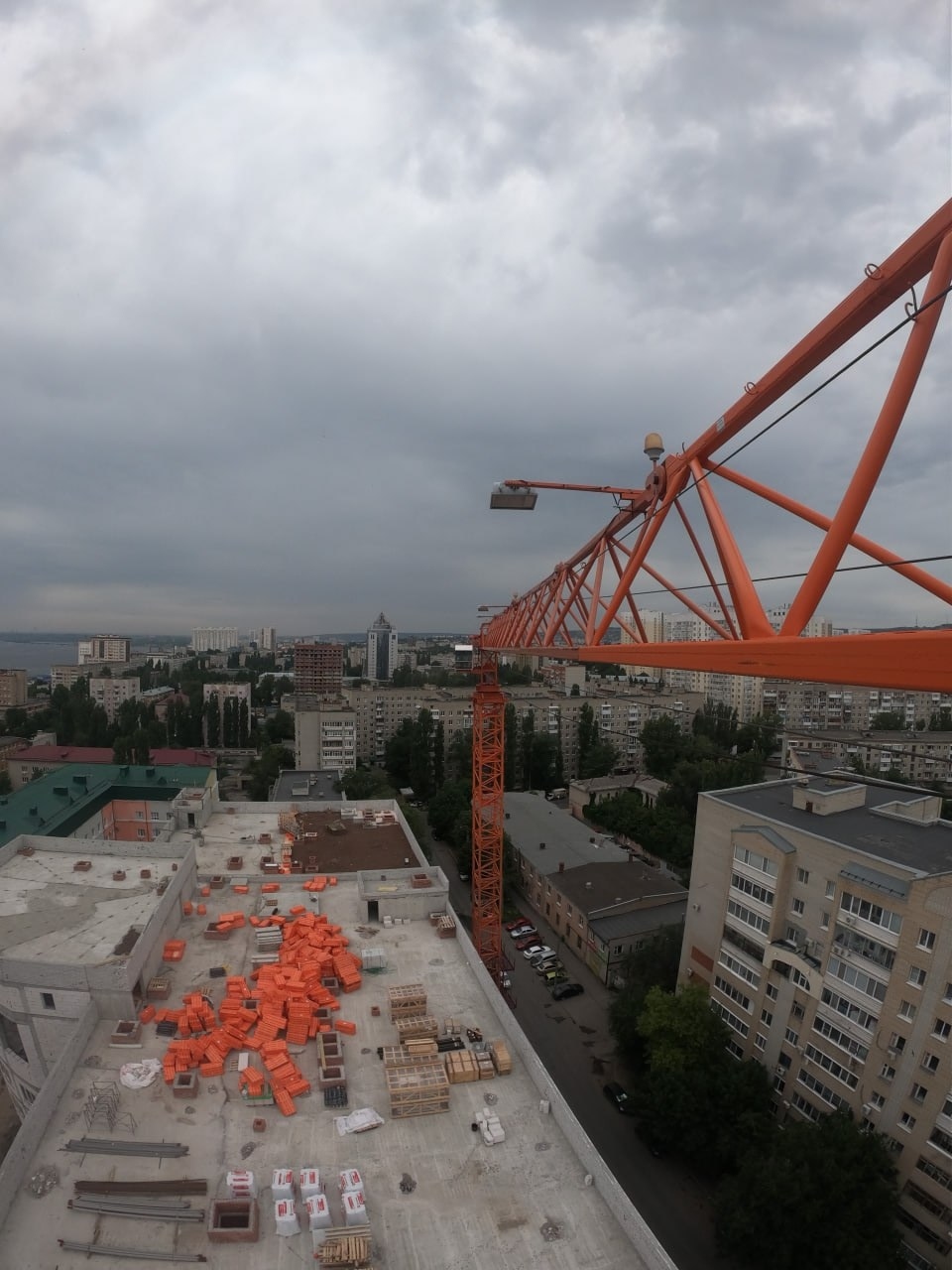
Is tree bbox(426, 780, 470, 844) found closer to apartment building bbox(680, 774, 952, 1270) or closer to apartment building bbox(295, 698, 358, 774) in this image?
apartment building bbox(295, 698, 358, 774)

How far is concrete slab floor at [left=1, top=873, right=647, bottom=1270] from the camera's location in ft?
12.9

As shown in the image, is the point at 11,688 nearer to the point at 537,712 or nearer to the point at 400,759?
the point at 400,759

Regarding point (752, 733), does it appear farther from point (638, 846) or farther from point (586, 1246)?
point (586, 1246)

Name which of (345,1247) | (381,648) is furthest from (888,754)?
(381,648)

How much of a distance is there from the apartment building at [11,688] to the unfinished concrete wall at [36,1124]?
54531 mm

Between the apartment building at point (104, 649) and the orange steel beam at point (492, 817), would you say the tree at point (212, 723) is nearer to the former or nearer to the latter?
the orange steel beam at point (492, 817)

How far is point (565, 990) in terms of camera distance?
1353cm

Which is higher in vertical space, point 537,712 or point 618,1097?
point 537,712

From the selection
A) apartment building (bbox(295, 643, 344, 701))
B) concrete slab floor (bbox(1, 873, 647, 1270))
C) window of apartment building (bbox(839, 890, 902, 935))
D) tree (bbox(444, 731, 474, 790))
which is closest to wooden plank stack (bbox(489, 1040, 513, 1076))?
concrete slab floor (bbox(1, 873, 647, 1270))

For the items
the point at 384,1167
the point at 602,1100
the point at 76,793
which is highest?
the point at 384,1167

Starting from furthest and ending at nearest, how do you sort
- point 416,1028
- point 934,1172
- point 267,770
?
point 267,770
point 934,1172
point 416,1028

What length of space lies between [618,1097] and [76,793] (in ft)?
49.6

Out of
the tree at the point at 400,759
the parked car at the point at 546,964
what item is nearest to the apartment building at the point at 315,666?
the tree at the point at 400,759

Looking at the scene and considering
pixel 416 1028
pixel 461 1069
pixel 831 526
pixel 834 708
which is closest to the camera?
pixel 831 526
